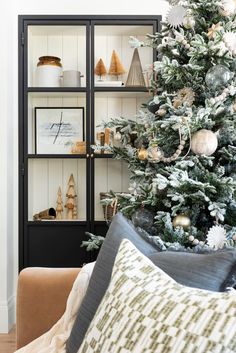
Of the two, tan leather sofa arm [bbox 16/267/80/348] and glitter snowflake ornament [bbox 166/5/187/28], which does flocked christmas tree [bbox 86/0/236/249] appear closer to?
glitter snowflake ornament [bbox 166/5/187/28]

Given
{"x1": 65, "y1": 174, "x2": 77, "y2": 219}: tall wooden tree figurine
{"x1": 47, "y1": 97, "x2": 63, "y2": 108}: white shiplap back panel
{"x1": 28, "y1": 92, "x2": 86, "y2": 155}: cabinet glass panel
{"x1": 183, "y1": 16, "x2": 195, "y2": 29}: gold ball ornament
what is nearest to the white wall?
{"x1": 28, "y1": 92, "x2": 86, "y2": 155}: cabinet glass panel

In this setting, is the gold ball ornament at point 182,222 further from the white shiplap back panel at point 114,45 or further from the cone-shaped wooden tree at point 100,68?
the white shiplap back panel at point 114,45

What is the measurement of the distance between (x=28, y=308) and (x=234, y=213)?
3.50ft

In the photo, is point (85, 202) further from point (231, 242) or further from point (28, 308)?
point (28, 308)

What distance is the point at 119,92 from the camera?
10.7ft

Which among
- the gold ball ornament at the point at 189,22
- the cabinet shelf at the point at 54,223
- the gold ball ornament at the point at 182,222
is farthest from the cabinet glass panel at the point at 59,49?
the gold ball ornament at the point at 182,222

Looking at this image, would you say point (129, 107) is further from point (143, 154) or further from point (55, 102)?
point (143, 154)

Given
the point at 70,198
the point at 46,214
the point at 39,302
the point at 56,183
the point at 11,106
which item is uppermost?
the point at 11,106

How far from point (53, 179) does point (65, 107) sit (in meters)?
0.59

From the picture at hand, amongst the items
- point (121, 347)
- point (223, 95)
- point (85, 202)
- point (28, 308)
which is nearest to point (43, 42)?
point (85, 202)

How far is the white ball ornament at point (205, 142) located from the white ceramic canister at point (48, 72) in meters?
1.66

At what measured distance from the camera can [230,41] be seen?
6.34 ft

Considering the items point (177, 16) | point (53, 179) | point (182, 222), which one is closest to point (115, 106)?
point (53, 179)

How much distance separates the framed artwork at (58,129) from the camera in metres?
3.36
